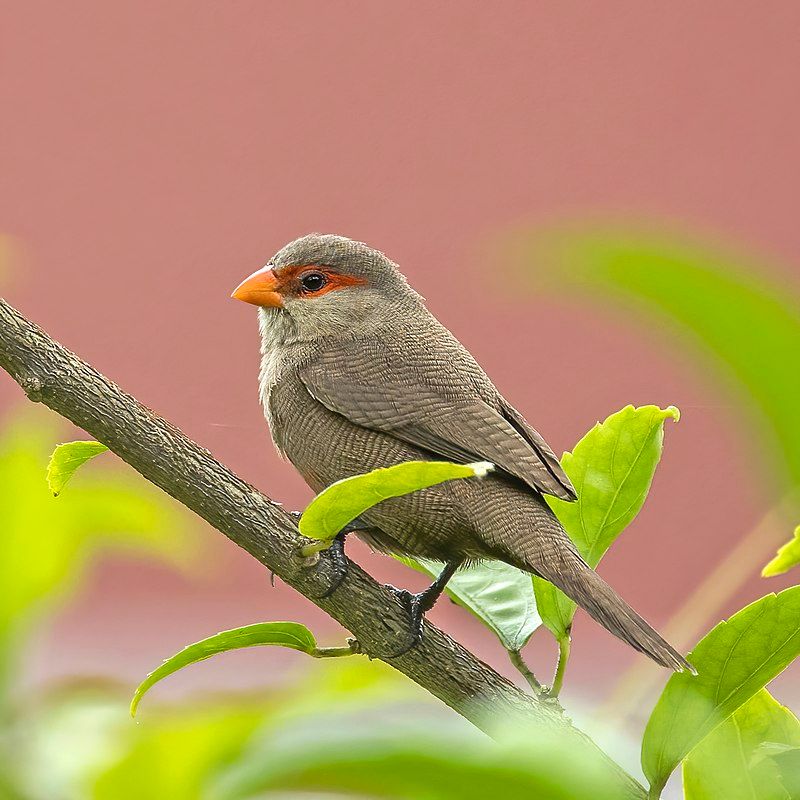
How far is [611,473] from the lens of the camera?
1.26 meters

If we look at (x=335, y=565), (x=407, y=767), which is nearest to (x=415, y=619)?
(x=335, y=565)

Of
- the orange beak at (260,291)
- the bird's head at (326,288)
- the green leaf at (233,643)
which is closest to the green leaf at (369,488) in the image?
the green leaf at (233,643)

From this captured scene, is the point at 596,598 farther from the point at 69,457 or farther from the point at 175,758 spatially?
the point at 175,758

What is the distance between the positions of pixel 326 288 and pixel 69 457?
4.73 feet

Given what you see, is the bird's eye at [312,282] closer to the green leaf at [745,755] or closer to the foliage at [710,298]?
the green leaf at [745,755]

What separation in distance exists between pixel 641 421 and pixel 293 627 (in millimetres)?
453

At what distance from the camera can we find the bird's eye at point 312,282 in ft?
8.59

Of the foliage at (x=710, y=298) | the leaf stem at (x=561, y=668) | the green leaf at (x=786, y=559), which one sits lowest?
the leaf stem at (x=561, y=668)

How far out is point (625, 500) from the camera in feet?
4.07

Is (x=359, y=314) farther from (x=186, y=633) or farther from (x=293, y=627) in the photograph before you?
(x=293, y=627)

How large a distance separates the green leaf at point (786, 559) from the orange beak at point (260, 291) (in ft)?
6.60

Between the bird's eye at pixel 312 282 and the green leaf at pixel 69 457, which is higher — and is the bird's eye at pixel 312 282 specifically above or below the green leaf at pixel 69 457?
above

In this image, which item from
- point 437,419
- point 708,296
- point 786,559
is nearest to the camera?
point 708,296

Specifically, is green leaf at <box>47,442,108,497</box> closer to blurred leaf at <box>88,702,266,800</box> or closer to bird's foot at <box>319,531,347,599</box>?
bird's foot at <box>319,531,347,599</box>
